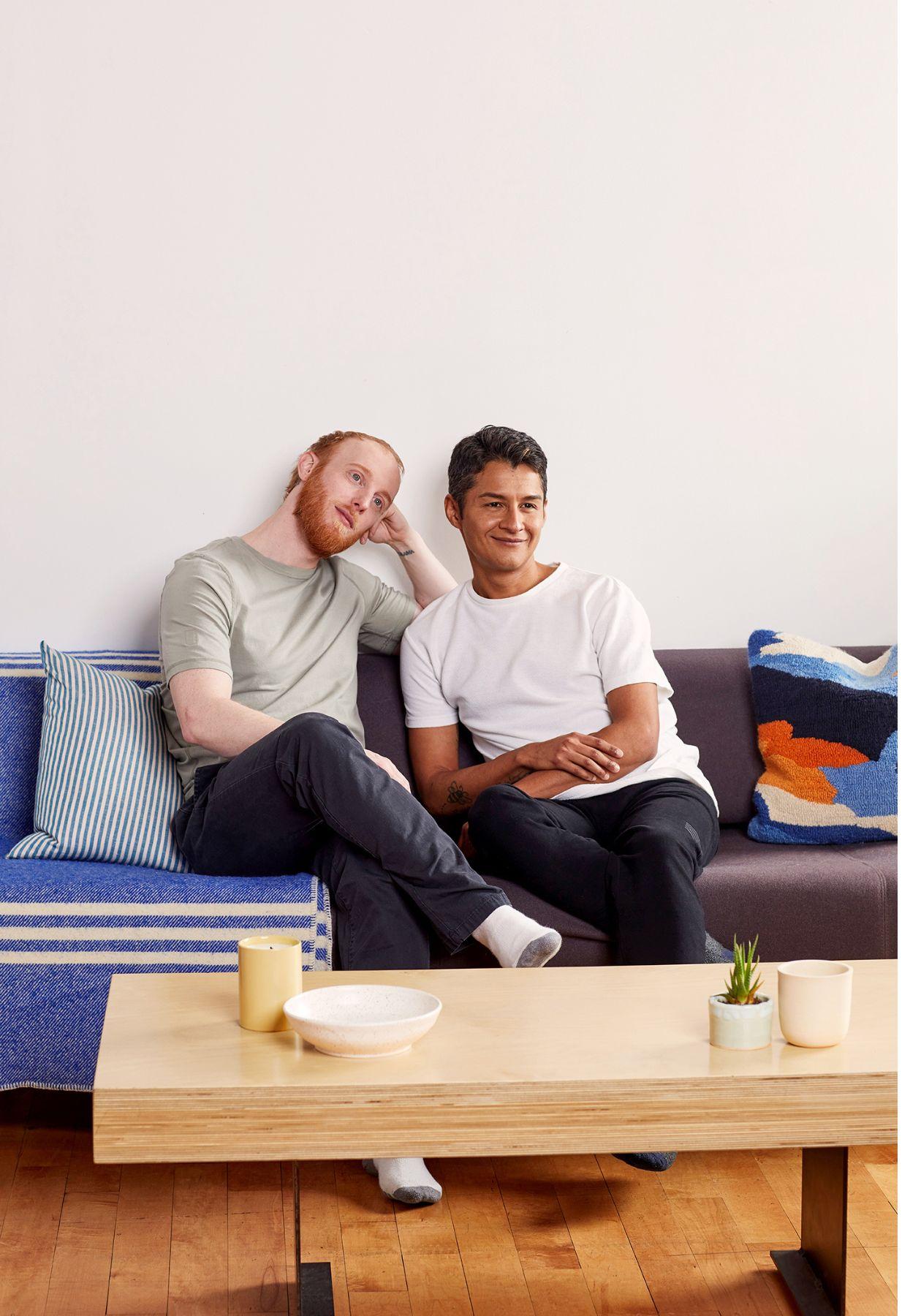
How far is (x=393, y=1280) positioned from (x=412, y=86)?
101 inches

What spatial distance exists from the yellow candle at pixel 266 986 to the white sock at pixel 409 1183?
0.56 metres

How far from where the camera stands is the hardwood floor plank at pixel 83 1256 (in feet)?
5.26

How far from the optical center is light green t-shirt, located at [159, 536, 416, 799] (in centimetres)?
246

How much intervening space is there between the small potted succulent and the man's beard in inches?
60.7

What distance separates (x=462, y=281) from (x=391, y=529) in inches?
26.1

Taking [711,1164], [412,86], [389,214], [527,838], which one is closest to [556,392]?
[389,214]

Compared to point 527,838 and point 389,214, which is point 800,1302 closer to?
point 527,838

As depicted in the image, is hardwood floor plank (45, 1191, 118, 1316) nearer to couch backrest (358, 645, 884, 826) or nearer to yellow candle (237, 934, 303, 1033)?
yellow candle (237, 934, 303, 1033)

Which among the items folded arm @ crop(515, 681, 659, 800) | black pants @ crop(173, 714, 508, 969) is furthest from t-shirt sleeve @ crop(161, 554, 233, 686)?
folded arm @ crop(515, 681, 659, 800)

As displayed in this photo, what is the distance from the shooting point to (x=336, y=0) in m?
2.93

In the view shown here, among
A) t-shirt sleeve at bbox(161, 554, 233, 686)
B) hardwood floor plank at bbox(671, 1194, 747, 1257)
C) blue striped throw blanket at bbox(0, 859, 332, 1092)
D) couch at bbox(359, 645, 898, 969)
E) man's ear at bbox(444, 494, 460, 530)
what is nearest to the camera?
hardwood floor plank at bbox(671, 1194, 747, 1257)

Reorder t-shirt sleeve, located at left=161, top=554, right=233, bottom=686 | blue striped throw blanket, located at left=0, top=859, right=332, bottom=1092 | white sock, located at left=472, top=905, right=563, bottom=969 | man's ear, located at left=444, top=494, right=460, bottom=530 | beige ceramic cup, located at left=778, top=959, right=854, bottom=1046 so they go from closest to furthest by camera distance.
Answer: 1. beige ceramic cup, located at left=778, top=959, right=854, bottom=1046
2. white sock, located at left=472, top=905, right=563, bottom=969
3. blue striped throw blanket, located at left=0, top=859, right=332, bottom=1092
4. t-shirt sleeve, located at left=161, top=554, right=233, bottom=686
5. man's ear, located at left=444, top=494, right=460, bottom=530

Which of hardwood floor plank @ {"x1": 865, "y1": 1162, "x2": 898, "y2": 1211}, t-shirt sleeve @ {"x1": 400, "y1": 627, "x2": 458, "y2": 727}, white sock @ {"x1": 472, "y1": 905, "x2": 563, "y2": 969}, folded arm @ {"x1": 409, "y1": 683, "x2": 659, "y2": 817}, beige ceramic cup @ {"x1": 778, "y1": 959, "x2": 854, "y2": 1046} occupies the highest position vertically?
t-shirt sleeve @ {"x1": 400, "y1": 627, "x2": 458, "y2": 727}

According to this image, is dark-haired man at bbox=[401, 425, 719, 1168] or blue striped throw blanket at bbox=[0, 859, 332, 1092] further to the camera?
dark-haired man at bbox=[401, 425, 719, 1168]
